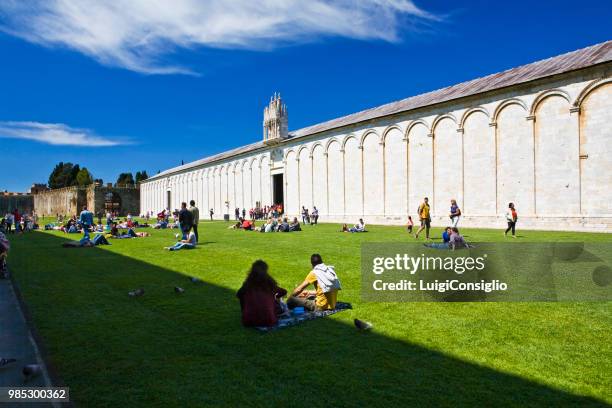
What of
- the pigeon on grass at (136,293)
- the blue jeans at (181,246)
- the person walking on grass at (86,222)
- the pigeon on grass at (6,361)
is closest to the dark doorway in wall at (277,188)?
the person walking on grass at (86,222)

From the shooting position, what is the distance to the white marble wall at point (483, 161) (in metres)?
20.3

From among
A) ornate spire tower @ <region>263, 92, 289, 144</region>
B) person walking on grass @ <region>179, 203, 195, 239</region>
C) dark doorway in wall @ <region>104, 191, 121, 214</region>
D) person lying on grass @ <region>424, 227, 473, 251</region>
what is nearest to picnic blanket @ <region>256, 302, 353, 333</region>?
person lying on grass @ <region>424, 227, 473, 251</region>

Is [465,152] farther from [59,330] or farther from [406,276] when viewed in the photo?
[59,330]

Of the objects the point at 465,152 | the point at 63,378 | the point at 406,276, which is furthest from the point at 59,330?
the point at 465,152

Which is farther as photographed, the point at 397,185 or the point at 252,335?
the point at 397,185

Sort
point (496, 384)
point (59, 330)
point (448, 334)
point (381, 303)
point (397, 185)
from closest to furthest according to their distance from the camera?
point (496, 384) → point (448, 334) → point (59, 330) → point (381, 303) → point (397, 185)

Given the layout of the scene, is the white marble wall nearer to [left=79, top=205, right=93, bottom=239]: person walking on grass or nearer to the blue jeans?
the blue jeans

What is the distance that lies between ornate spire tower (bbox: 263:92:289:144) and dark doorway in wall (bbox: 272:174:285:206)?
374 centimetres

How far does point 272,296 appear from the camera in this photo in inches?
230

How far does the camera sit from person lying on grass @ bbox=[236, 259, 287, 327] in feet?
18.3

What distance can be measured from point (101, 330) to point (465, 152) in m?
24.4

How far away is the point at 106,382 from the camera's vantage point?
3912 millimetres

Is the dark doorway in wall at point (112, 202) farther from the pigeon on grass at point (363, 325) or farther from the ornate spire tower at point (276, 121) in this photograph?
the pigeon on grass at point (363, 325)

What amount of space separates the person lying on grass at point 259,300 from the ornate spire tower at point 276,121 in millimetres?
38030
